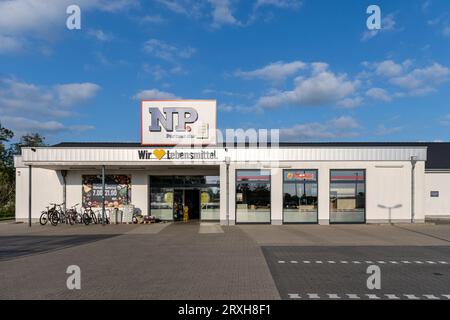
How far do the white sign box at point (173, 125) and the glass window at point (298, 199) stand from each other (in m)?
4.71

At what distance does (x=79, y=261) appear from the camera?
10.2 m

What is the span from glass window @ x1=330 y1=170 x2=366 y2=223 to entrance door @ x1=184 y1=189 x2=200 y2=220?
300 inches

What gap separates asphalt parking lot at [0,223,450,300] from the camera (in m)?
7.12

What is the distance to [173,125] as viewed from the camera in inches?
858

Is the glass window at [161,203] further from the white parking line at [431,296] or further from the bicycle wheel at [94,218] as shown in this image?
the white parking line at [431,296]

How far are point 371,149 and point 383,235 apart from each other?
575 cm

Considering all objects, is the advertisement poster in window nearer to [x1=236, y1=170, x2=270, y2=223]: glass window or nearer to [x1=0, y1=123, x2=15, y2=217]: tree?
[x1=236, y1=170, x2=270, y2=223]: glass window

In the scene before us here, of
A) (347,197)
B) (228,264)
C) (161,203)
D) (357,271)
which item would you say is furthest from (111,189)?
(357,271)

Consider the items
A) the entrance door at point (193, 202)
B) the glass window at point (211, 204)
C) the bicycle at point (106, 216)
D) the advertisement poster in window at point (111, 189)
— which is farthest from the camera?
the entrance door at point (193, 202)

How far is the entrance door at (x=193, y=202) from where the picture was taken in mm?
23438

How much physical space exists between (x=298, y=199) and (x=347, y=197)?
2433mm

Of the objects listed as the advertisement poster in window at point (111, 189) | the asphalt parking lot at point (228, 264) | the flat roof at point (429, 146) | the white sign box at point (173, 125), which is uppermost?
the white sign box at point (173, 125)

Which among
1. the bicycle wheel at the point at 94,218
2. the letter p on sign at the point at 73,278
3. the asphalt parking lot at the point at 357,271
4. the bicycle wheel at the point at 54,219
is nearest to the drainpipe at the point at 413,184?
the asphalt parking lot at the point at 357,271
